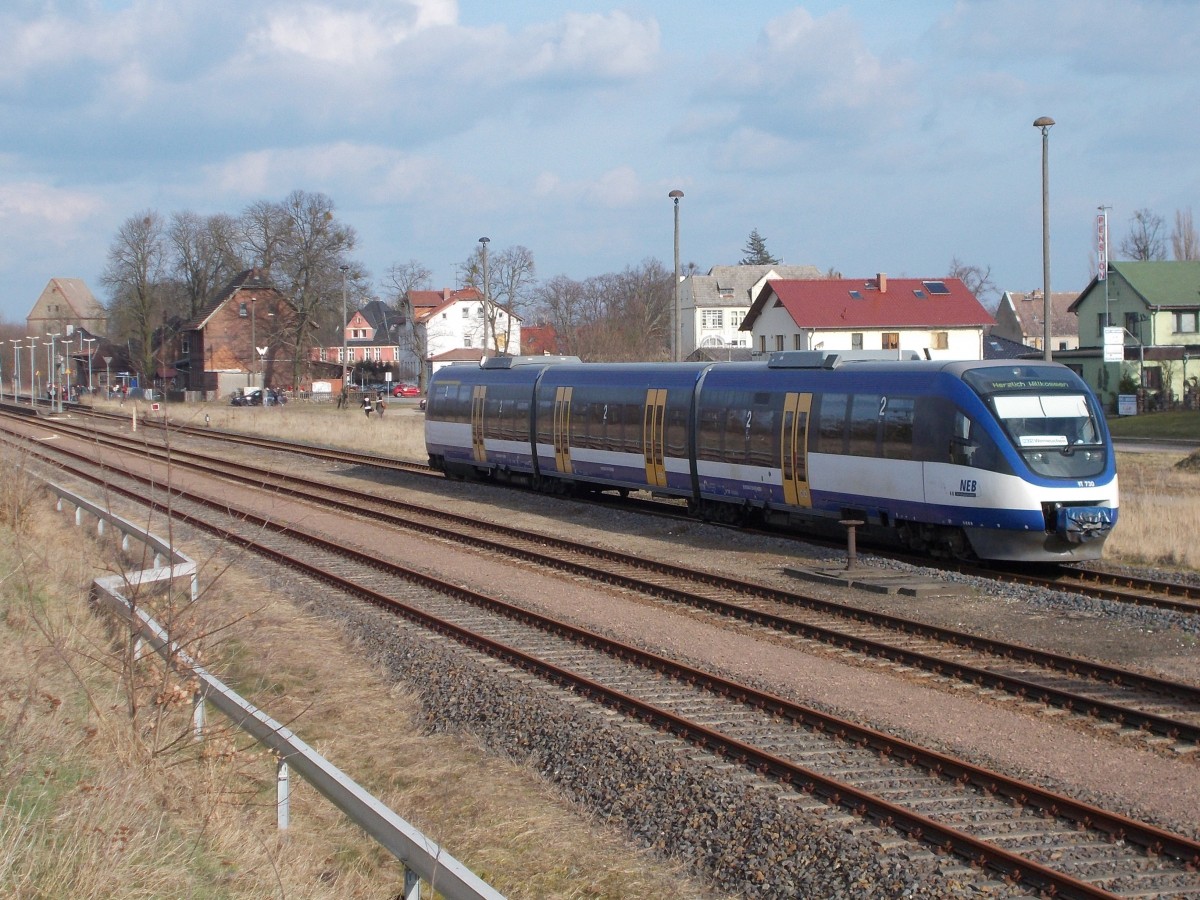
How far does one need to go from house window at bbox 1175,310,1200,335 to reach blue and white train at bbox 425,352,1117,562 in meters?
51.2

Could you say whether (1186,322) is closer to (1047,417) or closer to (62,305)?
(1047,417)

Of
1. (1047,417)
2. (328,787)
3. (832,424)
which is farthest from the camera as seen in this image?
(832,424)

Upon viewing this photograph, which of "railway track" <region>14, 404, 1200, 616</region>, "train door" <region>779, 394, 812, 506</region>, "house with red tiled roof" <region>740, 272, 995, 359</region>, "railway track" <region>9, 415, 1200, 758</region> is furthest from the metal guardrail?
"house with red tiled roof" <region>740, 272, 995, 359</region>

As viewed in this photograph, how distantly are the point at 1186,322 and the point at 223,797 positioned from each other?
226 ft

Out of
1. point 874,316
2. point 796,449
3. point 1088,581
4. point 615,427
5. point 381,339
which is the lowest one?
point 1088,581

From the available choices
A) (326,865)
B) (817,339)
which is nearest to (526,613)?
(326,865)

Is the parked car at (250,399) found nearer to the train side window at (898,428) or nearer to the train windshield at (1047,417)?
the train side window at (898,428)

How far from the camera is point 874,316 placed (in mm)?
68188

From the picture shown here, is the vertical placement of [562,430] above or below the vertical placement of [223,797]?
above

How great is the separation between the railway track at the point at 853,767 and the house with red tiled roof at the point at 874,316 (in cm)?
5466

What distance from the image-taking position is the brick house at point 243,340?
85.1m

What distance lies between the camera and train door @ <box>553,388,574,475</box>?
1019 inches

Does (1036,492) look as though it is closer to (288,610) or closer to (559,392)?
(288,610)

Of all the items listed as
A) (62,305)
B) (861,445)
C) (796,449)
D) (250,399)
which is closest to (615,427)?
(796,449)
